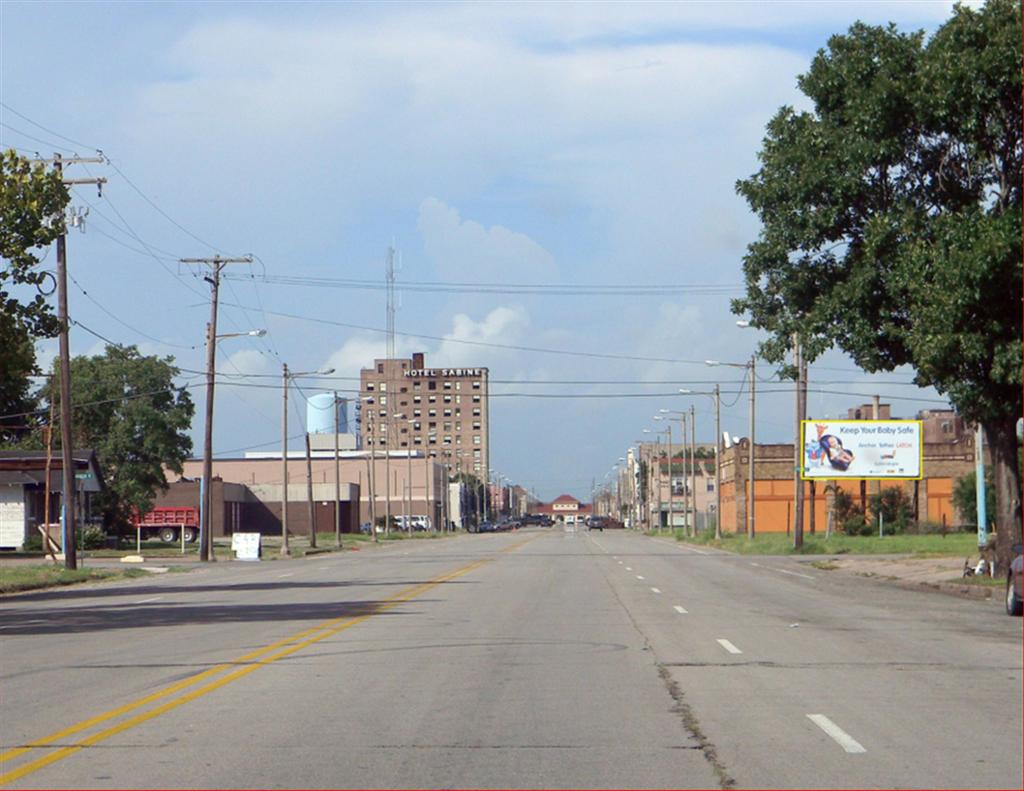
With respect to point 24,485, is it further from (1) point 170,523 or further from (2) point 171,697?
(2) point 171,697

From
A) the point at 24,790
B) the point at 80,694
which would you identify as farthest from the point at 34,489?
the point at 24,790

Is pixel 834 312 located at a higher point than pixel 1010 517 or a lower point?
higher

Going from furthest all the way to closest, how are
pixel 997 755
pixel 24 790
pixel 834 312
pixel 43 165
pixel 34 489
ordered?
pixel 34 489
pixel 834 312
pixel 43 165
pixel 997 755
pixel 24 790

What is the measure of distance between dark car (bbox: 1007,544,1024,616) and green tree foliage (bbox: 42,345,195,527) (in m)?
73.7

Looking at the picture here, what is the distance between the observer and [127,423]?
301 ft

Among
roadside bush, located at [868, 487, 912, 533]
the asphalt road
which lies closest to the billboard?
roadside bush, located at [868, 487, 912, 533]

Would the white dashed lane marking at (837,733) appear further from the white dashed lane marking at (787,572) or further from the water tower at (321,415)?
the water tower at (321,415)

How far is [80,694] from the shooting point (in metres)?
13.8

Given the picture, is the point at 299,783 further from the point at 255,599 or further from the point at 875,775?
the point at 255,599

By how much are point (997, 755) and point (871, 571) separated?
107ft

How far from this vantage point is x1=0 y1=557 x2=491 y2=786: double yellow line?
1030cm

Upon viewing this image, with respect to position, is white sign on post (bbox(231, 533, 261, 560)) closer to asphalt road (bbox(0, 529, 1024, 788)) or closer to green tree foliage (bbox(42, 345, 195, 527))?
green tree foliage (bbox(42, 345, 195, 527))

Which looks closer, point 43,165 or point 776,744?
point 776,744

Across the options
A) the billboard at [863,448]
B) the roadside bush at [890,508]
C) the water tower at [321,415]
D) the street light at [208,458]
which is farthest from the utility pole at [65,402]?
the water tower at [321,415]
